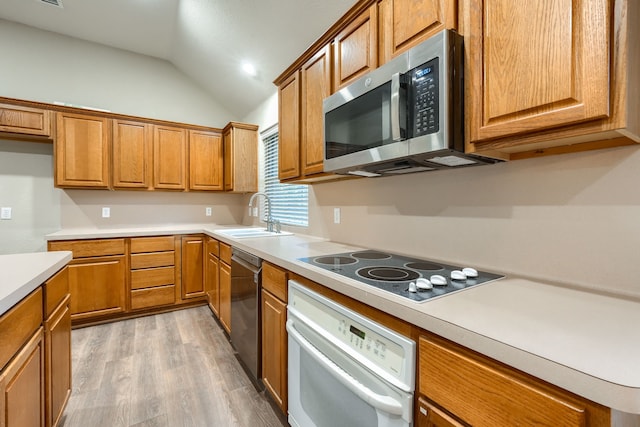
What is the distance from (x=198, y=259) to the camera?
11.1 feet

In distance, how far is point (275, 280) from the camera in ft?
5.26

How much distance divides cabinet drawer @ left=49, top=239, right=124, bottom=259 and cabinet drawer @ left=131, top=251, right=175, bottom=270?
16 cm

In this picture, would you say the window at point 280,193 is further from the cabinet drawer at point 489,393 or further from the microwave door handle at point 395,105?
the cabinet drawer at point 489,393

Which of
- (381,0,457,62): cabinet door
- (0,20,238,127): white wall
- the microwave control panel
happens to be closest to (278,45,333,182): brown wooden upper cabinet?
(381,0,457,62): cabinet door

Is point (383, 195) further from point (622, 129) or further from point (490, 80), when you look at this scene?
point (622, 129)

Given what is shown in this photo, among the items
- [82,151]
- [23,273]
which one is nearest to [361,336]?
[23,273]

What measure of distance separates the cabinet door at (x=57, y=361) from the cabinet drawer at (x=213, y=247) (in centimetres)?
129

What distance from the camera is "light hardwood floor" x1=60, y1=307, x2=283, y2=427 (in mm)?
1646

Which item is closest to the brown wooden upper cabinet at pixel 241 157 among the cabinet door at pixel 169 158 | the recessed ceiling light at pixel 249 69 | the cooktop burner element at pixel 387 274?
the cabinet door at pixel 169 158

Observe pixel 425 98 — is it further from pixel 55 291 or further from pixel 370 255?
pixel 55 291

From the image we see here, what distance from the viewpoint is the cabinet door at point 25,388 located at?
2.98 feet

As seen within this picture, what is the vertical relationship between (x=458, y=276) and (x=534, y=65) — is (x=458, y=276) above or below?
below

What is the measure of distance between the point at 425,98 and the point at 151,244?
315cm

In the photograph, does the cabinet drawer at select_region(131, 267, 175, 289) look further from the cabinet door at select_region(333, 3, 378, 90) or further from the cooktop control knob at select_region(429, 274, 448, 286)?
the cooktop control knob at select_region(429, 274, 448, 286)
